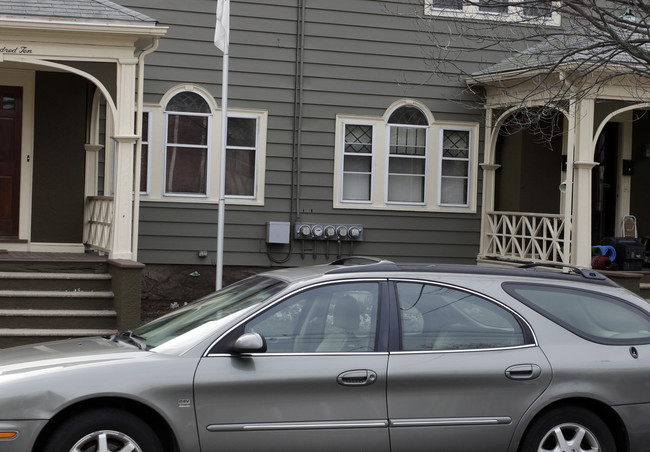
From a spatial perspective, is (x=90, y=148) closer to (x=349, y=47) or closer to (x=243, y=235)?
(x=243, y=235)

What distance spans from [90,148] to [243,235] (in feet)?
8.18

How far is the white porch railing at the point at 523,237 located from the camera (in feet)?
42.2

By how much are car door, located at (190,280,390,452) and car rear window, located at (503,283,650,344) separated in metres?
1.05

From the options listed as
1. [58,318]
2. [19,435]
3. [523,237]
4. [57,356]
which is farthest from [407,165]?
[19,435]

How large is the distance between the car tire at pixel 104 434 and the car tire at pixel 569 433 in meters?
2.27

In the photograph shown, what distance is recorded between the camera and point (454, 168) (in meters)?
14.4

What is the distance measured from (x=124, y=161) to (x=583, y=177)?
6.04m

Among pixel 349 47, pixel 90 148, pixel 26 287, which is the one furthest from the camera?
pixel 349 47

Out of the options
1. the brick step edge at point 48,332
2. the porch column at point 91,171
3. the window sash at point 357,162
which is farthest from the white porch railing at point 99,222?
the window sash at point 357,162

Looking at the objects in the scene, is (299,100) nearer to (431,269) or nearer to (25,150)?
(25,150)

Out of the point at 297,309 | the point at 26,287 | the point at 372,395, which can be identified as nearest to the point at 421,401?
the point at 372,395

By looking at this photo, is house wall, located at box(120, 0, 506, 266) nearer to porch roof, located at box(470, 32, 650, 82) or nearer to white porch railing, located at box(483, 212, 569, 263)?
white porch railing, located at box(483, 212, 569, 263)

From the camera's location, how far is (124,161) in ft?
35.4

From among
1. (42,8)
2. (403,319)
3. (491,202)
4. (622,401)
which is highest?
(42,8)
